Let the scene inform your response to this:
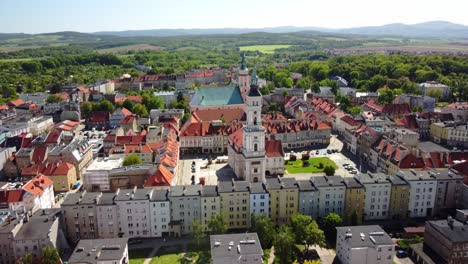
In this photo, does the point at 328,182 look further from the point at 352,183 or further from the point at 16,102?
the point at 16,102

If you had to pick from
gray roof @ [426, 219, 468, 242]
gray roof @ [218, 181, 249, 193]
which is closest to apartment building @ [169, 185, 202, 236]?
gray roof @ [218, 181, 249, 193]

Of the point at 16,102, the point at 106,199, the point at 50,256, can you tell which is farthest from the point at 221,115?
the point at 16,102

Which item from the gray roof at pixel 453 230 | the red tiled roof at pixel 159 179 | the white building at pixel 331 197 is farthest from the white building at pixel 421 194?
the red tiled roof at pixel 159 179

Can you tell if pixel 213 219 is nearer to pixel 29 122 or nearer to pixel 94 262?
pixel 94 262

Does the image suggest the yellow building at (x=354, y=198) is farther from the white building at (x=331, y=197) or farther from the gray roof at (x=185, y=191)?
the gray roof at (x=185, y=191)

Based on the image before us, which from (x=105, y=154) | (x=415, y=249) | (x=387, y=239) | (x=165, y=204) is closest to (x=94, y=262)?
(x=165, y=204)

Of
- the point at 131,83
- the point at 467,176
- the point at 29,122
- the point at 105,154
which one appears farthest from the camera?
the point at 131,83

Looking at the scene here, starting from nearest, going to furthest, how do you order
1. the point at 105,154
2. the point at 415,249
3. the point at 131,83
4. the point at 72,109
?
the point at 415,249 → the point at 105,154 → the point at 72,109 → the point at 131,83
